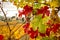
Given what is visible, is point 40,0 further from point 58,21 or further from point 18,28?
point 18,28

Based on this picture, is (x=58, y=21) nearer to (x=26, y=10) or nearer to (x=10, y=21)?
(x=26, y=10)

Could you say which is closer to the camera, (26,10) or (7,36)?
(26,10)

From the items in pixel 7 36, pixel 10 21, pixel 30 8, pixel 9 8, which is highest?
pixel 30 8

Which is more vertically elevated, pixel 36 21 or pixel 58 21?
pixel 36 21

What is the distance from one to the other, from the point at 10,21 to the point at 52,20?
0.48 meters

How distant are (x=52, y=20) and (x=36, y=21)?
0.39 metres

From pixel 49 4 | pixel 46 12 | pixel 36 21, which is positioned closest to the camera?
pixel 36 21

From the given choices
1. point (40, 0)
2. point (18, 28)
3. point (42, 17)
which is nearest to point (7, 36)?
point (18, 28)

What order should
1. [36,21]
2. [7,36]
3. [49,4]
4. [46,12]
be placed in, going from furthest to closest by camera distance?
[7,36] → [49,4] → [46,12] → [36,21]

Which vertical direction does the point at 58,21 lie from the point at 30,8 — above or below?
below

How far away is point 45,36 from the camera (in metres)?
1.08

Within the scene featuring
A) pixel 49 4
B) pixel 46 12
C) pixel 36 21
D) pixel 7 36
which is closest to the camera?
pixel 36 21

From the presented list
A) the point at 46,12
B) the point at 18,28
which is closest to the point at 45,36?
the point at 46,12

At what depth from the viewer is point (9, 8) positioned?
1.59 m
